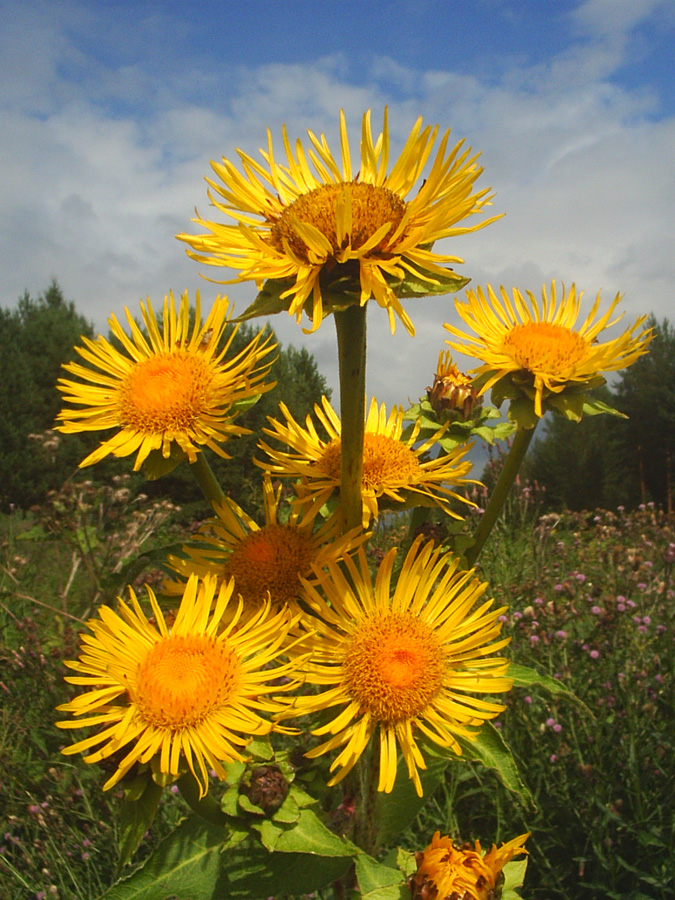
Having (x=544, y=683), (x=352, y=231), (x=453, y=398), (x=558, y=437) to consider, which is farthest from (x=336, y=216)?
(x=558, y=437)

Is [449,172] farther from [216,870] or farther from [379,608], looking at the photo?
[216,870]

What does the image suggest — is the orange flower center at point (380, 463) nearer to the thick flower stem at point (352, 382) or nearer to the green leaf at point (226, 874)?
the thick flower stem at point (352, 382)

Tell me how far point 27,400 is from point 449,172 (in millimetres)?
14352

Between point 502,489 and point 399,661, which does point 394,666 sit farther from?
point 502,489

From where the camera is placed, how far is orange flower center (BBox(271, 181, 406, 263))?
2.94ft

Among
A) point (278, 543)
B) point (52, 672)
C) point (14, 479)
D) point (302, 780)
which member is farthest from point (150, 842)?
point (14, 479)

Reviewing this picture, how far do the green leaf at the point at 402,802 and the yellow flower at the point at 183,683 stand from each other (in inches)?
15.1

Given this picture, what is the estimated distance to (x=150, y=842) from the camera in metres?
2.69

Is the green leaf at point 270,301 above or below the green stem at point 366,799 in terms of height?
above

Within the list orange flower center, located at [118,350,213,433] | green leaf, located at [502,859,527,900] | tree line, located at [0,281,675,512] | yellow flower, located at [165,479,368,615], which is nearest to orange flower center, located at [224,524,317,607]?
yellow flower, located at [165,479,368,615]

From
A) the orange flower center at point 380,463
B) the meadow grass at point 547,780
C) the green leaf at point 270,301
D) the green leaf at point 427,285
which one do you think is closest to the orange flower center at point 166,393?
the orange flower center at point 380,463

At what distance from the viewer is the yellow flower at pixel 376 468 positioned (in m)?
1.17

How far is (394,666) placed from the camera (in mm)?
1045

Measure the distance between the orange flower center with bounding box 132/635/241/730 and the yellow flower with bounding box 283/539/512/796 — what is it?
12 centimetres
